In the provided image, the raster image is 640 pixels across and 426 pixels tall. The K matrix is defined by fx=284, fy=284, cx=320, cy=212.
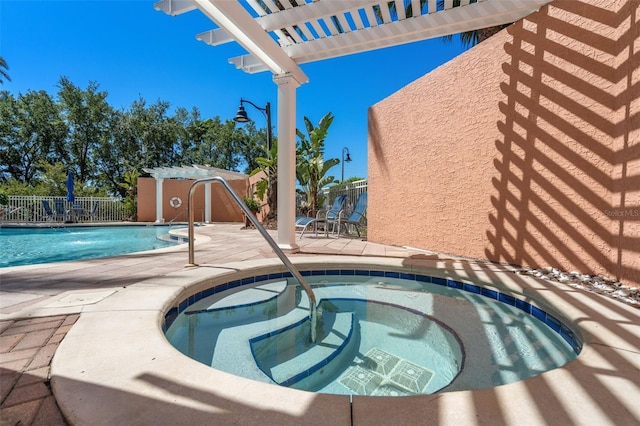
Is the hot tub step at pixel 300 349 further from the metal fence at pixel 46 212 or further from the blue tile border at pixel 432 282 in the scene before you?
the metal fence at pixel 46 212

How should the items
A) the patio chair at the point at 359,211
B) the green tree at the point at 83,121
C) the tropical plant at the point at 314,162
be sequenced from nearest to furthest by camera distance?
the patio chair at the point at 359,211, the tropical plant at the point at 314,162, the green tree at the point at 83,121

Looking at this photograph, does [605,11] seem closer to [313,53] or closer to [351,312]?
[313,53]

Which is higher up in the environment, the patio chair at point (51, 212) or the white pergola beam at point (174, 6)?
the white pergola beam at point (174, 6)

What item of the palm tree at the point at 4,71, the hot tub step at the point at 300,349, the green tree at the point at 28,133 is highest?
the palm tree at the point at 4,71

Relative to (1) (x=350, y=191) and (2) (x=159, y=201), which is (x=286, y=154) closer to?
(1) (x=350, y=191)

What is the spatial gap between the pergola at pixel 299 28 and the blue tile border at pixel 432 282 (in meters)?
1.20

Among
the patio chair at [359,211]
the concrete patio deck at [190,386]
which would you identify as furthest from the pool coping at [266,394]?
the patio chair at [359,211]

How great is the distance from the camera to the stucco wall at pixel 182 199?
1551 centimetres

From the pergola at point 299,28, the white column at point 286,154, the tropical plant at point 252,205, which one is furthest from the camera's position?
the tropical plant at point 252,205

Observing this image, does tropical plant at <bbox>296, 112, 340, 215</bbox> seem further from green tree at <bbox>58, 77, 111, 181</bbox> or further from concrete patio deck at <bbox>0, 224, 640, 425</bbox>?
green tree at <bbox>58, 77, 111, 181</bbox>

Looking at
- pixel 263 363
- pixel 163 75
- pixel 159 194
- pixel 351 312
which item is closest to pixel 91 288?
pixel 263 363

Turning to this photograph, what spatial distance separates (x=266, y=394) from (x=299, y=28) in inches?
188

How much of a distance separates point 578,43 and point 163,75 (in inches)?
983

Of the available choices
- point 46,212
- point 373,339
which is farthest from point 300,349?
point 46,212
